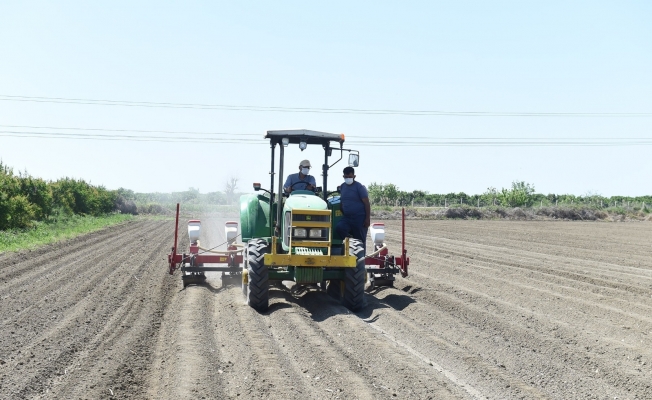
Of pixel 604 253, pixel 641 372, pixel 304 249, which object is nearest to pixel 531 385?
pixel 641 372

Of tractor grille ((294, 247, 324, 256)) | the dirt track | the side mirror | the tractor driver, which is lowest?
the dirt track

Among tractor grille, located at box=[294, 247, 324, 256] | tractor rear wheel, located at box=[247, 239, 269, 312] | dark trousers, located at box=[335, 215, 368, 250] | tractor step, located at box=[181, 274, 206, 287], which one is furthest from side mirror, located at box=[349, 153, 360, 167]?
tractor step, located at box=[181, 274, 206, 287]

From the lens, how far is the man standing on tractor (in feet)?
34.2

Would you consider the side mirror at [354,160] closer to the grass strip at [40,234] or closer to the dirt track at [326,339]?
the dirt track at [326,339]

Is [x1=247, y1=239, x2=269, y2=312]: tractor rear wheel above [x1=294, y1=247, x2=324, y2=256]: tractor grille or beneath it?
beneath

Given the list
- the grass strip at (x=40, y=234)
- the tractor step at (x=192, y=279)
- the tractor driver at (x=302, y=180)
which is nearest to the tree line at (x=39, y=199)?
the grass strip at (x=40, y=234)

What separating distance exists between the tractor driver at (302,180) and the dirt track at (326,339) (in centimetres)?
183

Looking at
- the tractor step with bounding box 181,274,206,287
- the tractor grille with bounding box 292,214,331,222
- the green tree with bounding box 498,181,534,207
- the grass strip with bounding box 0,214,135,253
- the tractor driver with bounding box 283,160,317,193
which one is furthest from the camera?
the green tree with bounding box 498,181,534,207

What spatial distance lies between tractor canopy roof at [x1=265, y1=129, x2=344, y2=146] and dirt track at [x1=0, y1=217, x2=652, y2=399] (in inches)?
101

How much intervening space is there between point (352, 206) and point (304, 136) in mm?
1372

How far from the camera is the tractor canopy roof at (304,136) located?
1016 cm

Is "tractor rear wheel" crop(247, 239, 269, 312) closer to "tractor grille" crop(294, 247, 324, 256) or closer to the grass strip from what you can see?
"tractor grille" crop(294, 247, 324, 256)

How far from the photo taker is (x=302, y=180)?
10500 mm

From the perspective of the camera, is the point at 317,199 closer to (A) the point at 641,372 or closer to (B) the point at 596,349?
(B) the point at 596,349
